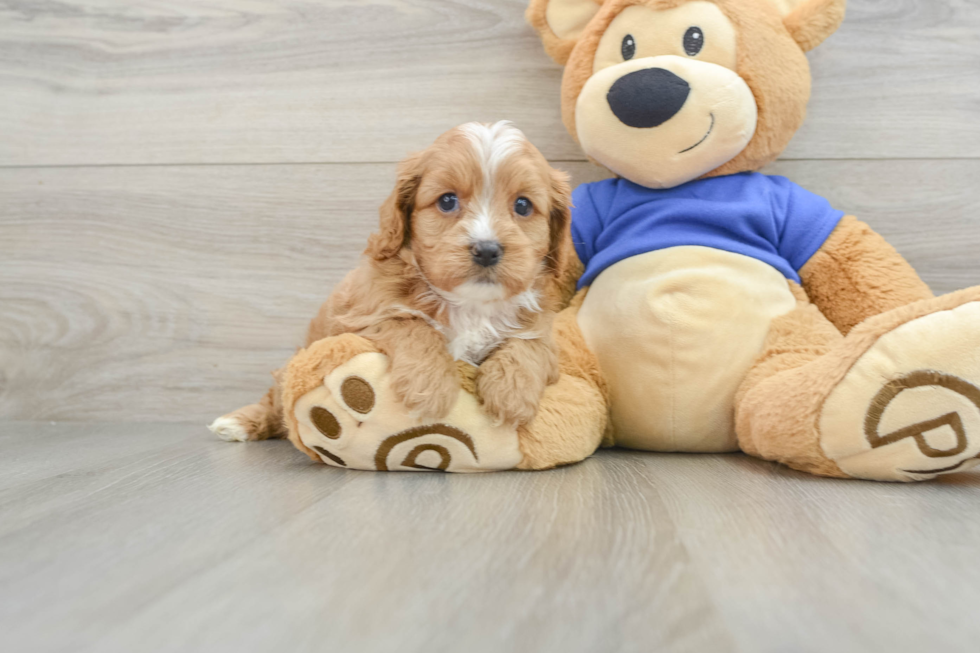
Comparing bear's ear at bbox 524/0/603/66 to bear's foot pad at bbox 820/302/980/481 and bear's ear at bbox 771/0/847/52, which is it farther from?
bear's foot pad at bbox 820/302/980/481

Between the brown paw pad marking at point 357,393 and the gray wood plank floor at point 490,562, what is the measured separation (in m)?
0.14

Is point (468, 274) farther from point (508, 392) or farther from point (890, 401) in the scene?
point (890, 401)

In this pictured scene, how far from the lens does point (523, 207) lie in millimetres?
1312

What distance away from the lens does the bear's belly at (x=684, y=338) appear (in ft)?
4.67

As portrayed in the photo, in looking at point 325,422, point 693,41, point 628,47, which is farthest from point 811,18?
point 325,422

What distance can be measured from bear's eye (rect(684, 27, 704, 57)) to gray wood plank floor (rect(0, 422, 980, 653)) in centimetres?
87

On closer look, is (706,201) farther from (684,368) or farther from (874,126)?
(874,126)

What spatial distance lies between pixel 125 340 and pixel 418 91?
1.12 meters

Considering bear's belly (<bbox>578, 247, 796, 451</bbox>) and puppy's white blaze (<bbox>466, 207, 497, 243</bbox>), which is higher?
puppy's white blaze (<bbox>466, 207, 497, 243</bbox>)

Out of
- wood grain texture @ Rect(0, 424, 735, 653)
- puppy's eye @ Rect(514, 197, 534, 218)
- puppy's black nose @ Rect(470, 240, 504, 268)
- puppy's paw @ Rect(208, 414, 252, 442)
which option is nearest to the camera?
wood grain texture @ Rect(0, 424, 735, 653)

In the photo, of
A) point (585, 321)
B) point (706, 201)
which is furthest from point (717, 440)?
point (706, 201)

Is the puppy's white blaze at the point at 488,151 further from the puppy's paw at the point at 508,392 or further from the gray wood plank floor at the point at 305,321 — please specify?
the gray wood plank floor at the point at 305,321

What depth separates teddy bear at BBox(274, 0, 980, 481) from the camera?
1237 millimetres

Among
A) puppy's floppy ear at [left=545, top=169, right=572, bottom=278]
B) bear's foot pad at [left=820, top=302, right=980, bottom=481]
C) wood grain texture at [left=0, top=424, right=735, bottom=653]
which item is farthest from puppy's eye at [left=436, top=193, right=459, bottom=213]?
bear's foot pad at [left=820, top=302, right=980, bottom=481]
